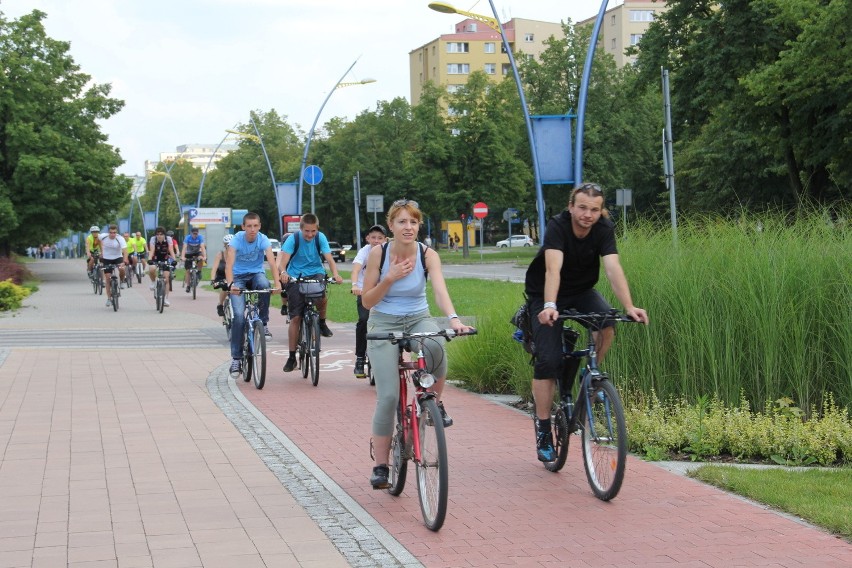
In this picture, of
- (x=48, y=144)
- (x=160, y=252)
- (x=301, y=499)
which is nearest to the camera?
(x=301, y=499)

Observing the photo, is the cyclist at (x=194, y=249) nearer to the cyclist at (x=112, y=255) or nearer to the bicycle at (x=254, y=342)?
the cyclist at (x=112, y=255)

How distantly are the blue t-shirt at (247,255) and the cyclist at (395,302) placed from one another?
20.0ft

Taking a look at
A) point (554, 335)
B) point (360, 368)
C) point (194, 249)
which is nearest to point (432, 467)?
point (554, 335)

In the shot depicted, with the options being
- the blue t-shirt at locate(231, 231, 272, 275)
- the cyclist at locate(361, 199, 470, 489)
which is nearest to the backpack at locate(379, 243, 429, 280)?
the cyclist at locate(361, 199, 470, 489)

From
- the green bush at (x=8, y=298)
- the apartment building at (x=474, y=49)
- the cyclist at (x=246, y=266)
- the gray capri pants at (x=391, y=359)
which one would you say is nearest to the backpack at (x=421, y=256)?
the gray capri pants at (x=391, y=359)

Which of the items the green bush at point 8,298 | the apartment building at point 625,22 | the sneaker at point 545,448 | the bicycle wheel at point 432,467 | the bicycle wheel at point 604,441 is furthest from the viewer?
the apartment building at point 625,22

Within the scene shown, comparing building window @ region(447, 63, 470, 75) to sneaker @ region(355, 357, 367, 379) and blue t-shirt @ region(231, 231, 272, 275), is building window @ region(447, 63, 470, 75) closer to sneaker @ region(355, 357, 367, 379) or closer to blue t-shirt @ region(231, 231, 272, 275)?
blue t-shirt @ region(231, 231, 272, 275)

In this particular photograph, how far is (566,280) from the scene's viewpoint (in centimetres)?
698

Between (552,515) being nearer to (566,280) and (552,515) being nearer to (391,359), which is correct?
(391,359)

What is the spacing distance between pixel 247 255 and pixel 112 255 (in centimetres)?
1374

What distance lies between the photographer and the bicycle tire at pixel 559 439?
6.99 metres

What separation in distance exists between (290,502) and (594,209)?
2.27 m

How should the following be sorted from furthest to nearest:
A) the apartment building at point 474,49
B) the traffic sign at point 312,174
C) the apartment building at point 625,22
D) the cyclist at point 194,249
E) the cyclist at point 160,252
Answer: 1. the apartment building at point 474,49
2. the apartment building at point 625,22
3. the traffic sign at point 312,174
4. the cyclist at point 194,249
5. the cyclist at point 160,252

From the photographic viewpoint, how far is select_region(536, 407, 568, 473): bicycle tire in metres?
6.99
